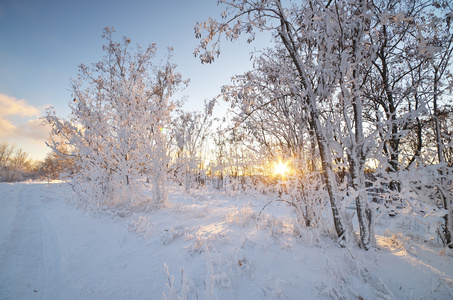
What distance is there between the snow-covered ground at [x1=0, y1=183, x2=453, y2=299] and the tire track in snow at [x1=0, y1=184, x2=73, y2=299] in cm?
1

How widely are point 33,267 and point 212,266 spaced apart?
2602 millimetres

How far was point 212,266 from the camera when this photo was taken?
6.06ft

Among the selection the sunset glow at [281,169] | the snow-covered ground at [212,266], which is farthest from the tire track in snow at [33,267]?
the sunset glow at [281,169]

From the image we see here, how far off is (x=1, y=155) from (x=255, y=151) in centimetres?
6067

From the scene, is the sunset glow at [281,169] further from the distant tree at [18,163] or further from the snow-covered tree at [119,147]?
the distant tree at [18,163]

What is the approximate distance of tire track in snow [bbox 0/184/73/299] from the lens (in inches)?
77.2

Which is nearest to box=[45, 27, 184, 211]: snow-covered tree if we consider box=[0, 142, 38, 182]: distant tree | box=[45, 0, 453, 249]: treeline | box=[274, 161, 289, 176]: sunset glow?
box=[45, 0, 453, 249]: treeline

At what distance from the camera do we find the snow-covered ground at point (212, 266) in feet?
5.98

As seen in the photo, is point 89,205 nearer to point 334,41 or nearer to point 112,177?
point 112,177

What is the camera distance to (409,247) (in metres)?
2.57

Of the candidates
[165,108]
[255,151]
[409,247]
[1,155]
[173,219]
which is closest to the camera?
[409,247]

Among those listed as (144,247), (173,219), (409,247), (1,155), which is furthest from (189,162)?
(1,155)

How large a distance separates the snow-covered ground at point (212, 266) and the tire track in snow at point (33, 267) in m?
0.01

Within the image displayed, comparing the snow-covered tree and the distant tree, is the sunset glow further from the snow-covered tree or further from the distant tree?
the distant tree
